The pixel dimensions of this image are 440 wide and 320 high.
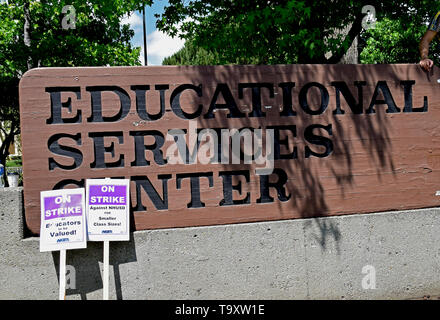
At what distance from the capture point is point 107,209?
351 centimetres

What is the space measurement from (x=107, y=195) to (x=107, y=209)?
135 mm

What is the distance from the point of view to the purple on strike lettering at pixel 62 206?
11.2 ft

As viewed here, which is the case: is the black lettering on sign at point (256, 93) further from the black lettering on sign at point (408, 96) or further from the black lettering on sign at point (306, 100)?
the black lettering on sign at point (408, 96)

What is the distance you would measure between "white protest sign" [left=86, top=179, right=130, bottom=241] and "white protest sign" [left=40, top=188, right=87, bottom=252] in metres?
0.08

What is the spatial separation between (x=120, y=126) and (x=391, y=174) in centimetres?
304

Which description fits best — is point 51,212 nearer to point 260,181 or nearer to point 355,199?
point 260,181

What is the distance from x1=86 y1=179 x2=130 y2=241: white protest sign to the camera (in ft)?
11.4

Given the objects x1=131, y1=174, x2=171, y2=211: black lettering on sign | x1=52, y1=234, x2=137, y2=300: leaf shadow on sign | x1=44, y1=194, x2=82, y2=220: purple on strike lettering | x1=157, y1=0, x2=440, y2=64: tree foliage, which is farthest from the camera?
x1=157, y1=0, x2=440, y2=64: tree foliage

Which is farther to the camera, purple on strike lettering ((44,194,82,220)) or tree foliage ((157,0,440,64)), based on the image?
tree foliage ((157,0,440,64))

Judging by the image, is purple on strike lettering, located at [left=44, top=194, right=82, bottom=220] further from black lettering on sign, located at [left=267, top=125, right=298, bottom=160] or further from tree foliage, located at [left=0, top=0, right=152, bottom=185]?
tree foliage, located at [left=0, top=0, right=152, bottom=185]

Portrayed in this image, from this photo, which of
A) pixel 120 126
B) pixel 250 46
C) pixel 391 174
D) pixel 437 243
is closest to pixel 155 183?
pixel 120 126

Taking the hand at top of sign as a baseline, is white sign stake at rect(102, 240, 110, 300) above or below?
below

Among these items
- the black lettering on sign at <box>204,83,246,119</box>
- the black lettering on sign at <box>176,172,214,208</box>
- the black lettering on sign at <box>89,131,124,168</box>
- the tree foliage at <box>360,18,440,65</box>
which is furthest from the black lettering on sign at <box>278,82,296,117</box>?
the tree foliage at <box>360,18,440,65</box>

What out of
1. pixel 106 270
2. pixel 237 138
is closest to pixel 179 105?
pixel 237 138
